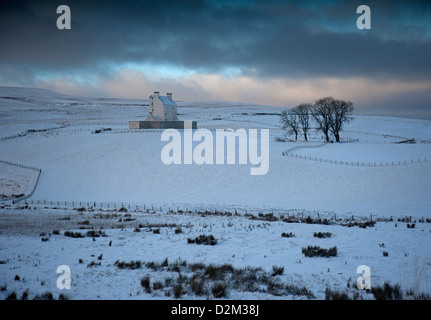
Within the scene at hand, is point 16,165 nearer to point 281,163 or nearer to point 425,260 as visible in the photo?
point 281,163

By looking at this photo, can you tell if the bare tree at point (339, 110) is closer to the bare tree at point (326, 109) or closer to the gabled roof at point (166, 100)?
the bare tree at point (326, 109)

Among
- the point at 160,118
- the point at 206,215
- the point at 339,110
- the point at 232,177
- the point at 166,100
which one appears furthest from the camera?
the point at 166,100

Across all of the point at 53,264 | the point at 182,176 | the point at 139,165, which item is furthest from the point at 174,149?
the point at 53,264

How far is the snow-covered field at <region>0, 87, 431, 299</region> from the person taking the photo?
9.67m

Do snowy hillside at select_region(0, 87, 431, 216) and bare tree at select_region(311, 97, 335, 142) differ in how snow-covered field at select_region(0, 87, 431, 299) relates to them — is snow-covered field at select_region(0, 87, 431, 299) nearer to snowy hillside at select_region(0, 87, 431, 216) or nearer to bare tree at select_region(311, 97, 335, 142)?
snowy hillside at select_region(0, 87, 431, 216)

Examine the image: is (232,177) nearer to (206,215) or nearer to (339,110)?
(206,215)

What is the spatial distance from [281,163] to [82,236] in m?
33.6

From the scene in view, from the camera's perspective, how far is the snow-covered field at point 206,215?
9.67m

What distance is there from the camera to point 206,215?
24.0m

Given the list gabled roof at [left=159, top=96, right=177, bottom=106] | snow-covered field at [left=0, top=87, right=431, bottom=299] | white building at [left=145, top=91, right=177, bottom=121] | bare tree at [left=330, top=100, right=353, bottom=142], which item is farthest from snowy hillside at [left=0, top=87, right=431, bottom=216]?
gabled roof at [left=159, top=96, right=177, bottom=106]

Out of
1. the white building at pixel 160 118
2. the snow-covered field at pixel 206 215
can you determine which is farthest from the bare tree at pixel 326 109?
the white building at pixel 160 118

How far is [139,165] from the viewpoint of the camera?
146ft

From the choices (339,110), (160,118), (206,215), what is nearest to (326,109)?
(339,110)
